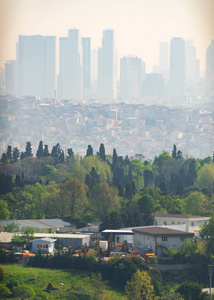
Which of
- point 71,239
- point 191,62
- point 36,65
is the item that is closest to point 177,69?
point 191,62

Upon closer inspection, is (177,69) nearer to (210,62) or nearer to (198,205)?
(210,62)

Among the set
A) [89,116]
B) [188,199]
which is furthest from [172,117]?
[188,199]

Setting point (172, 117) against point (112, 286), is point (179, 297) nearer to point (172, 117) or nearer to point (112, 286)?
point (112, 286)

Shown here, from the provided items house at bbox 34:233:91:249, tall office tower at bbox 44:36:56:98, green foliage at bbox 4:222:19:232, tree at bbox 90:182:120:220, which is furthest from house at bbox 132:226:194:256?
tall office tower at bbox 44:36:56:98

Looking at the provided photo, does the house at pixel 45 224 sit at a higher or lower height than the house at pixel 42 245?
higher

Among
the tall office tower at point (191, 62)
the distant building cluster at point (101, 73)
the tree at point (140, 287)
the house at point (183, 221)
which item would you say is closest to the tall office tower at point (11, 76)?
the distant building cluster at point (101, 73)

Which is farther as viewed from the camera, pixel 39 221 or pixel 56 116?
pixel 56 116

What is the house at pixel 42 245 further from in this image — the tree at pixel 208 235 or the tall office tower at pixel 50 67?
the tall office tower at pixel 50 67
